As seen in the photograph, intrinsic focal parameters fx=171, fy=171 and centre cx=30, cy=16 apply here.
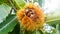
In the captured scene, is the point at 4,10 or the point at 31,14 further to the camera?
the point at 4,10

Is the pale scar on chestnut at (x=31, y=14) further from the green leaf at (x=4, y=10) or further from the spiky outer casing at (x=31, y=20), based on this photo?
the green leaf at (x=4, y=10)

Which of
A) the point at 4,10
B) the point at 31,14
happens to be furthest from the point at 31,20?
the point at 4,10

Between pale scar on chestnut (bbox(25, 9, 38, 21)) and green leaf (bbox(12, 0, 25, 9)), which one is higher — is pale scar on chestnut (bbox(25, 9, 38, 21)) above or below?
below

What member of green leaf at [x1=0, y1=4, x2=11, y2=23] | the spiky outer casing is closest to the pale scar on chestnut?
the spiky outer casing

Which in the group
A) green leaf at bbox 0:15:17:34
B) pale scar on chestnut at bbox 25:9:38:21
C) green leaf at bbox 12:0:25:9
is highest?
green leaf at bbox 12:0:25:9

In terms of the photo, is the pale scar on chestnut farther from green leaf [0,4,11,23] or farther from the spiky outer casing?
green leaf [0,4,11,23]

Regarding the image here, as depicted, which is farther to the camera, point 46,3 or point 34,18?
point 46,3

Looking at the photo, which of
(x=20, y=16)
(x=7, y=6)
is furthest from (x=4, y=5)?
(x=20, y=16)

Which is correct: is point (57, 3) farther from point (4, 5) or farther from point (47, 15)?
point (4, 5)

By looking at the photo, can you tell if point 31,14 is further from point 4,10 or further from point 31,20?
point 4,10
